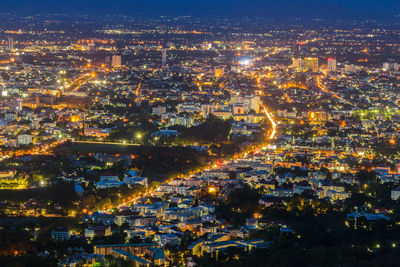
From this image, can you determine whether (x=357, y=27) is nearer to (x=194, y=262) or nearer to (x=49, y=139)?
(x=49, y=139)

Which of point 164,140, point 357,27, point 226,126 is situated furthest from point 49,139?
point 357,27

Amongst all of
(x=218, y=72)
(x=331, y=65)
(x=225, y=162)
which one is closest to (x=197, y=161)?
(x=225, y=162)

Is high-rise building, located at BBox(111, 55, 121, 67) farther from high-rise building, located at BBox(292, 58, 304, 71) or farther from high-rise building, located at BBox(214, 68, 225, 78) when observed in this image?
high-rise building, located at BBox(292, 58, 304, 71)

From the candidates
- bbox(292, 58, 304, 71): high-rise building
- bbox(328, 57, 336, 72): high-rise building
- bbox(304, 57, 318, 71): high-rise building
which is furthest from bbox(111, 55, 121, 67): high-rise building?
bbox(328, 57, 336, 72): high-rise building

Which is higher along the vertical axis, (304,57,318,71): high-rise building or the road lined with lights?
(304,57,318,71): high-rise building

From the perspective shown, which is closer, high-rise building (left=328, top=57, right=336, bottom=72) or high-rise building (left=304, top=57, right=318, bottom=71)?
high-rise building (left=328, top=57, right=336, bottom=72)
